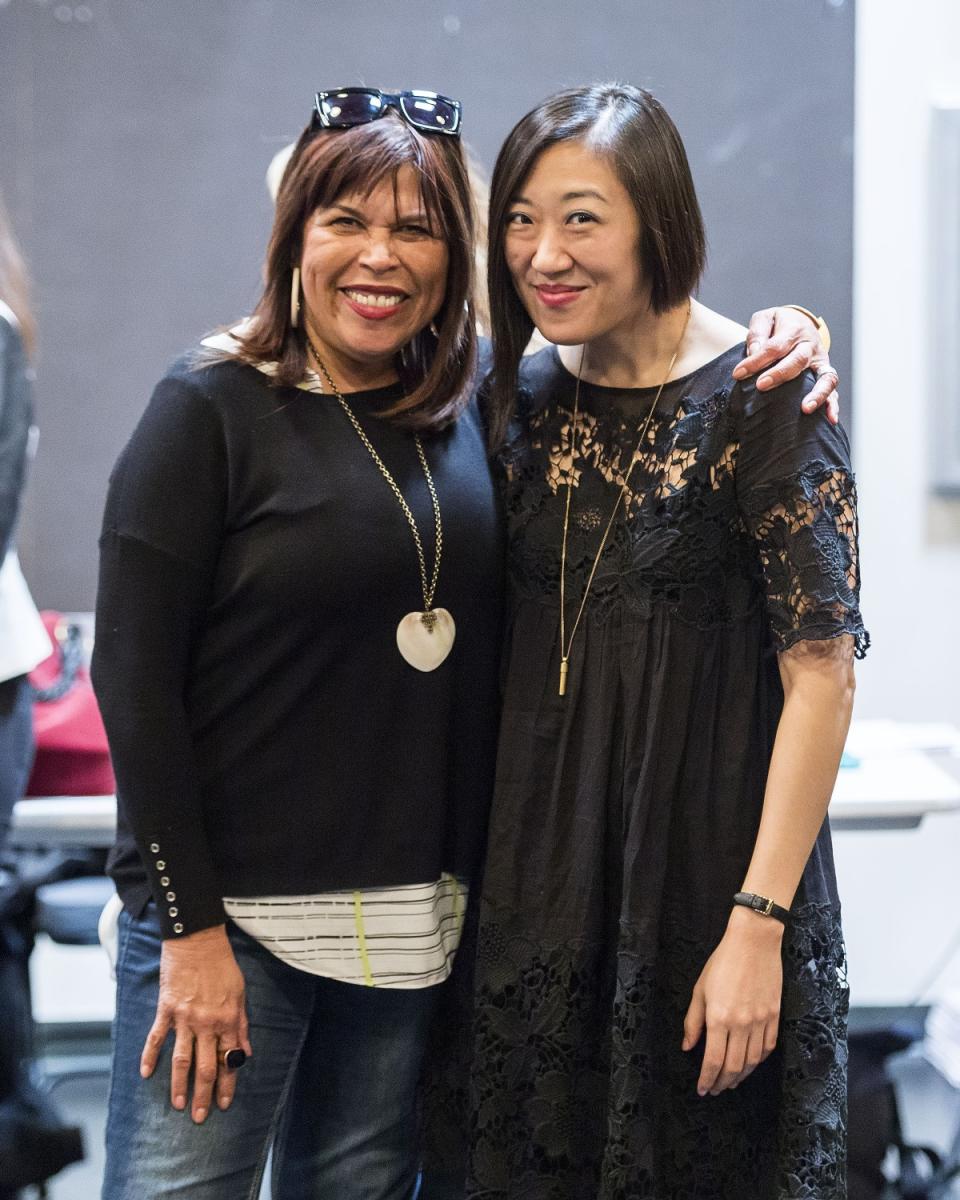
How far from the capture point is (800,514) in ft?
4.16

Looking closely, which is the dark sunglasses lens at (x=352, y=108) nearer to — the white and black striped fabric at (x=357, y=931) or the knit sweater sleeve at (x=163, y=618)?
the knit sweater sleeve at (x=163, y=618)

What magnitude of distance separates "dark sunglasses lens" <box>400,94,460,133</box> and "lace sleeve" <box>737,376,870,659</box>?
43 centimetres

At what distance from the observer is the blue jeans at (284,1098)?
133 centimetres

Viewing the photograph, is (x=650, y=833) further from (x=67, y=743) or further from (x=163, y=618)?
(x=67, y=743)

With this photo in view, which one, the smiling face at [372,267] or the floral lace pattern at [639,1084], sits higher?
the smiling face at [372,267]

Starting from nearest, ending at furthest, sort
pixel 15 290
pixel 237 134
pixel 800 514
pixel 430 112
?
pixel 800 514 → pixel 430 112 → pixel 15 290 → pixel 237 134

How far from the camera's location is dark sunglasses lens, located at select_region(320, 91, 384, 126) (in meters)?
1.35

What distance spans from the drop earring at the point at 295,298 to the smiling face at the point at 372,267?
0.01 metres

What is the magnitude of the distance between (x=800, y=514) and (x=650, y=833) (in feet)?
1.16

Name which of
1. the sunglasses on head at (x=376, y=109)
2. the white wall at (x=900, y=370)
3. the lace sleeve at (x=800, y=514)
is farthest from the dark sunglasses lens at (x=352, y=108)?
the white wall at (x=900, y=370)

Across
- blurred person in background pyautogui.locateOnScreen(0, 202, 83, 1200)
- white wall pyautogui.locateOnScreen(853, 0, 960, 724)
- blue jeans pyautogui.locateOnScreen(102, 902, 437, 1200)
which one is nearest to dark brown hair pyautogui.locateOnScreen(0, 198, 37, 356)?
blurred person in background pyautogui.locateOnScreen(0, 202, 83, 1200)

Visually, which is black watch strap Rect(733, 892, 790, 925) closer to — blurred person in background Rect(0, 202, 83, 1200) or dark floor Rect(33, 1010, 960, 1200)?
blurred person in background Rect(0, 202, 83, 1200)

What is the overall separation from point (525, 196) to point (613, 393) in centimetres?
22

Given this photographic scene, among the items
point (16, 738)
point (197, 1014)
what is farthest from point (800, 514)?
point (16, 738)
